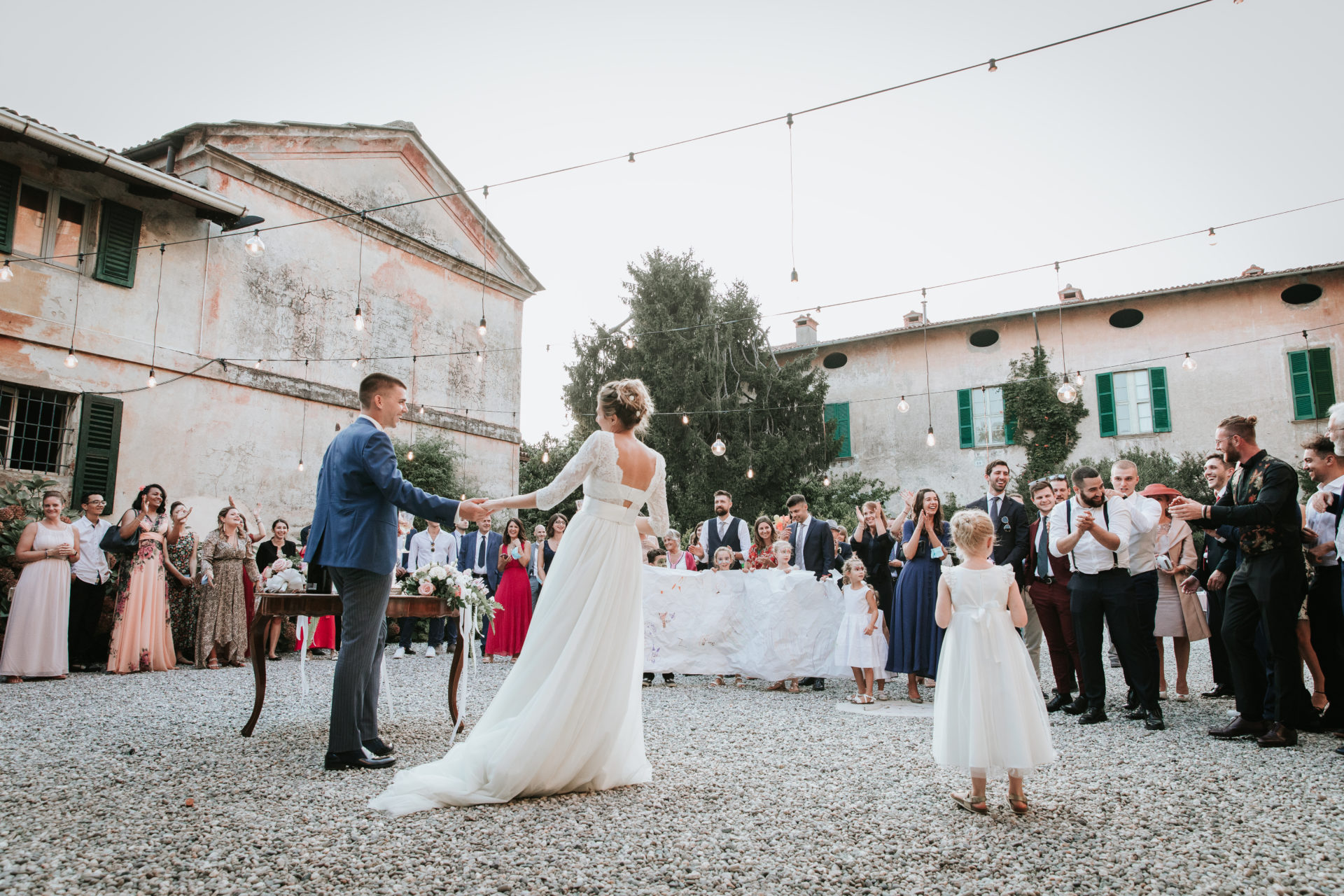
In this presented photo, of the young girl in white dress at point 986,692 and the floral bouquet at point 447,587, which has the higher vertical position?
the floral bouquet at point 447,587

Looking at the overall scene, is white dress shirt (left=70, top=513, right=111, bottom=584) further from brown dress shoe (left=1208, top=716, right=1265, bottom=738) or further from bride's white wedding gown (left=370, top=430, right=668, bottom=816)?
brown dress shoe (left=1208, top=716, right=1265, bottom=738)

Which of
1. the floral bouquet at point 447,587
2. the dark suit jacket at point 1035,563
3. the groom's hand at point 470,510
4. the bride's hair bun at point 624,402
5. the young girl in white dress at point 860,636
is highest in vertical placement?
the bride's hair bun at point 624,402

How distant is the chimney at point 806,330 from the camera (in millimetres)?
23000

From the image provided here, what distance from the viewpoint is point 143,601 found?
834 cm

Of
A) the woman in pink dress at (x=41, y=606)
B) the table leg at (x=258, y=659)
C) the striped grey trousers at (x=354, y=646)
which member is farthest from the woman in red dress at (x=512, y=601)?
the striped grey trousers at (x=354, y=646)

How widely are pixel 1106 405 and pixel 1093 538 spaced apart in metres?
15.7

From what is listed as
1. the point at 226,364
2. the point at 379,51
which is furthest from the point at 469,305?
the point at 379,51

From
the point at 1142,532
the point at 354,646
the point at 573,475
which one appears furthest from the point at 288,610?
the point at 1142,532

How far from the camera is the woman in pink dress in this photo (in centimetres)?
730

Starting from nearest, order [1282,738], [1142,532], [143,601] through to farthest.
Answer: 1. [1282,738]
2. [1142,532]
3. [143,601]

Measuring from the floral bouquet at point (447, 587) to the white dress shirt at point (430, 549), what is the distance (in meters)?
5.58

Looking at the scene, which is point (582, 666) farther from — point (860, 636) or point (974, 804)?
point (860, 636)

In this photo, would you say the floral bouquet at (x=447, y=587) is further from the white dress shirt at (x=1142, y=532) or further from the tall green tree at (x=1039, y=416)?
the tall green tree at (x=1039, y=416)

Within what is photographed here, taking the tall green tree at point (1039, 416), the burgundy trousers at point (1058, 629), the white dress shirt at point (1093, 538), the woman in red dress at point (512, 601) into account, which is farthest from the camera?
the tall green tree at point (1039, 416)
